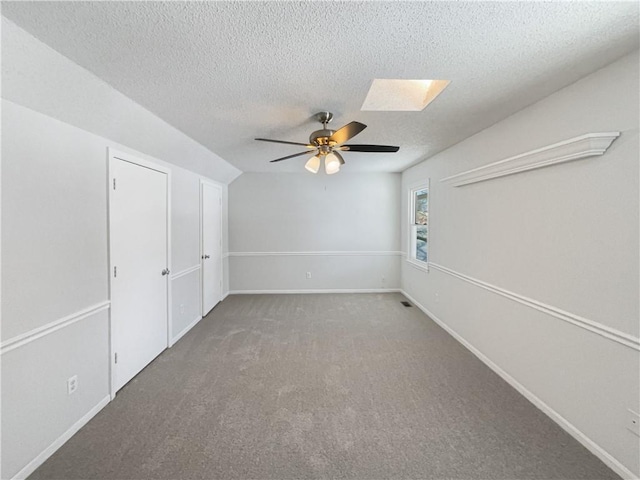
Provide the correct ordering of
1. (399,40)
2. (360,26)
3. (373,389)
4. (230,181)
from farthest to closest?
(230,181)
(373,389)
(399,40)
(360,26)

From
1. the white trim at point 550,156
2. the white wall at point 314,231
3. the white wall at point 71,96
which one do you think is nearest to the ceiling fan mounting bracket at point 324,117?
the white wall at point 71,96

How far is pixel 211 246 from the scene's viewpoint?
180 inches

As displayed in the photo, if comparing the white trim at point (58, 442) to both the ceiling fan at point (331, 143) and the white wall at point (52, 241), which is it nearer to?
the white wall at point (52, 241)

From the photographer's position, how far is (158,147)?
279 centimetres

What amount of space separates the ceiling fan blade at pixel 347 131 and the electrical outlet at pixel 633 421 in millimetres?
2245

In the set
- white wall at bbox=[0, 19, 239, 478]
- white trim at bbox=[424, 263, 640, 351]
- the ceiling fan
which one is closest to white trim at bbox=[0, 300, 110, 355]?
white wall at bbox=[0, 19, 239, 478]

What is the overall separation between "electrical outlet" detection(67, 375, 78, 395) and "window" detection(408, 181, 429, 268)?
422cm

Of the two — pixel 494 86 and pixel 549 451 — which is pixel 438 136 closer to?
pixel 494 86

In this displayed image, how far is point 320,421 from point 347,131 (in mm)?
2107

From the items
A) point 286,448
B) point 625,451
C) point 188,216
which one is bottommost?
point 286,448

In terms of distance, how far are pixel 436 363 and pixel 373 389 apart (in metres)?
0.83

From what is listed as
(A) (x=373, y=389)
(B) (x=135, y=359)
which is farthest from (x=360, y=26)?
(B) (x=135, y=359)

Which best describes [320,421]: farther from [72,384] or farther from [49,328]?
[49,328]

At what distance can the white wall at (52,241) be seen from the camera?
1.53 meters
